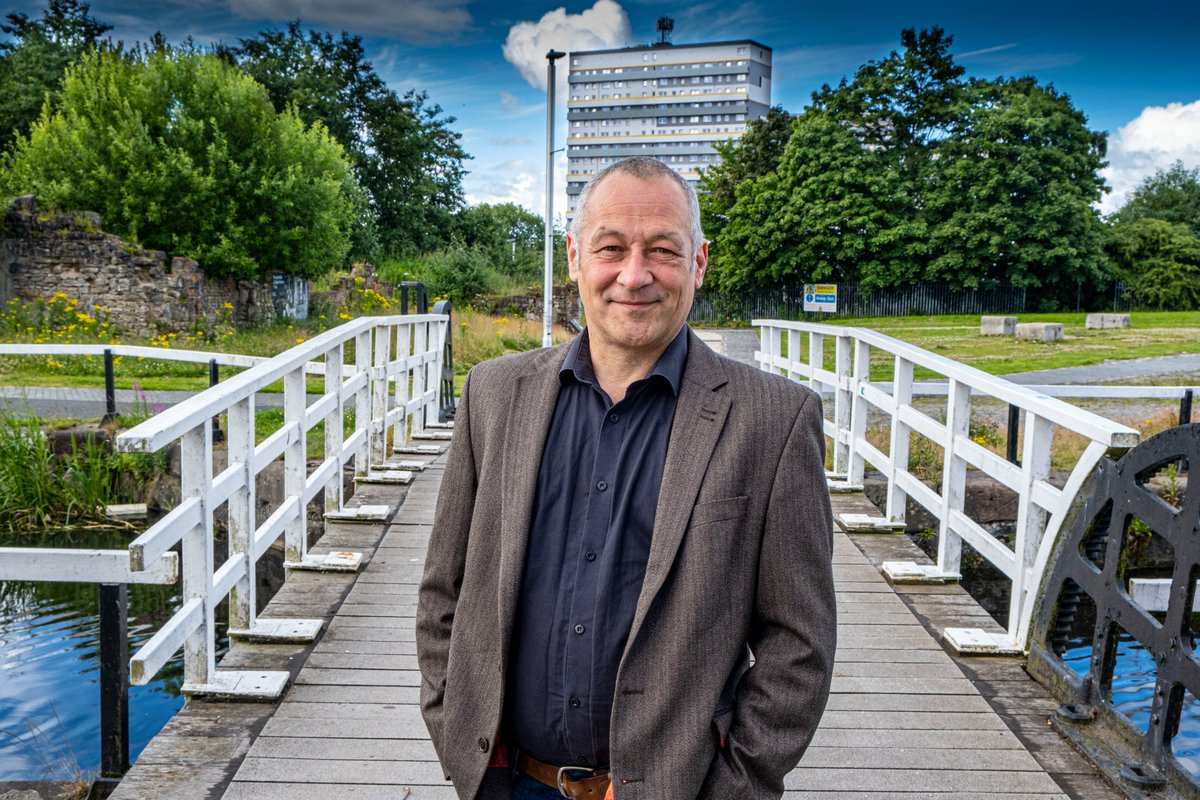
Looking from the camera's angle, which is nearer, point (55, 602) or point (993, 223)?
point (55, 602)

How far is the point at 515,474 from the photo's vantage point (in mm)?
2020

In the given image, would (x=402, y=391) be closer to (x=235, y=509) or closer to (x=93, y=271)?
(x=235, y=509)

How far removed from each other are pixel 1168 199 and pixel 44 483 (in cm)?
6306

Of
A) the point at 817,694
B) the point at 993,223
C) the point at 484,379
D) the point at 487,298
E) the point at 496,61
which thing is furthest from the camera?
the point at 496,61

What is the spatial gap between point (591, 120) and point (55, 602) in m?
112

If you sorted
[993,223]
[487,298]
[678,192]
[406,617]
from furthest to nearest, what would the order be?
[993,223], [487,298], [406,617], [678,192]

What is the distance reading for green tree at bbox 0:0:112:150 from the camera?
3962 cm

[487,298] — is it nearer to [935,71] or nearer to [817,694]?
[935,71]

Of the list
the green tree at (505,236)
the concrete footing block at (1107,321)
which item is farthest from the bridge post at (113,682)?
the green tree at (505,236)

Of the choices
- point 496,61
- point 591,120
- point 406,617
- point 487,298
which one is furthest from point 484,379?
point 591,120

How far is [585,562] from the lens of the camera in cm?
191

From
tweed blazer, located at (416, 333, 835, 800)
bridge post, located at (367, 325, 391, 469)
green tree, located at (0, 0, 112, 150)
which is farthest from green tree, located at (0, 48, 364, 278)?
tweed blazer, located at (416, 333, 835, 800)

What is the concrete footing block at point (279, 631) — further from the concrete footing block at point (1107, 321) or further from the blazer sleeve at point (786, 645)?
the concrete footing block at point (1107, 321)

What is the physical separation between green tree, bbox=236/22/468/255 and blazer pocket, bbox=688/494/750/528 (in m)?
45.2
